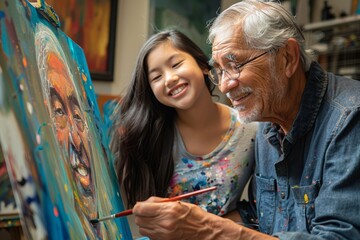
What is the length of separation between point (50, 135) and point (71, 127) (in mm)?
197

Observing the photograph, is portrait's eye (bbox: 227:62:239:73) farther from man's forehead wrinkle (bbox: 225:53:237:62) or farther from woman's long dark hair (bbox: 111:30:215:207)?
woman's long dark hair (bbox: 111:30:215:207)

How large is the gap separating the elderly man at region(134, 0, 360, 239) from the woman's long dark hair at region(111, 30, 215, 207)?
1.09 ft

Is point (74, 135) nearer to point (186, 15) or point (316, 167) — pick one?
point (316, 167)

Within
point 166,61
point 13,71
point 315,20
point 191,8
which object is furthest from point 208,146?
point 315,20

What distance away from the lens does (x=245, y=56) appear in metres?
1.18

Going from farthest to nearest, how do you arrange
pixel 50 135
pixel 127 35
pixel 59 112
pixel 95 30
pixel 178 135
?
pixel 127 35 → pixel 95 30 → pixel 178 135 → pixel 59 112 → pixel 50 135

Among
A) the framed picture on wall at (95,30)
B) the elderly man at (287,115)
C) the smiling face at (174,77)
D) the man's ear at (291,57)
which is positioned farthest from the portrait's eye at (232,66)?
the framed picture on wall at (95,30)

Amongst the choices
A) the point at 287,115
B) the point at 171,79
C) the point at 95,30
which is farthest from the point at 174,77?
the point at 95,30

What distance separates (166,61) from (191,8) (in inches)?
58.1

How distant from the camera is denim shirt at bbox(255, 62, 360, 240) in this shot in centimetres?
95

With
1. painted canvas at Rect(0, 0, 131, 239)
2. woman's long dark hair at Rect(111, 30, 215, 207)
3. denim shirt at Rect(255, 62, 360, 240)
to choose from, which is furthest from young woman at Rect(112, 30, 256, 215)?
painted canvas at Rect(0, 0, 131, 239)

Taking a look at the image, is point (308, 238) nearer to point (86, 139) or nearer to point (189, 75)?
point (86, 139)

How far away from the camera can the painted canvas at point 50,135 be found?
640mm

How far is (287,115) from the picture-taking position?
123cm
